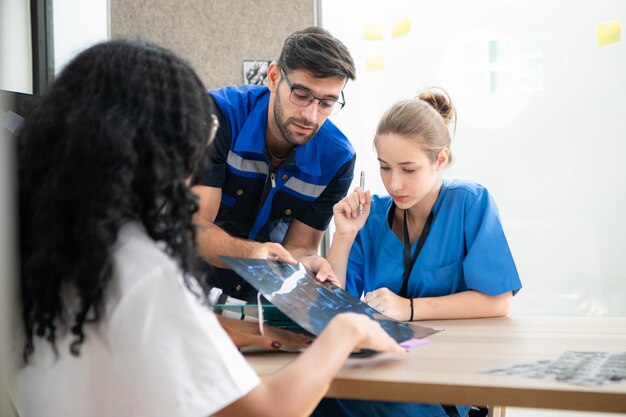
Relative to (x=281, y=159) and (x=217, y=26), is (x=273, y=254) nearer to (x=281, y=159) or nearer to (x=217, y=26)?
(x=281, y=159)

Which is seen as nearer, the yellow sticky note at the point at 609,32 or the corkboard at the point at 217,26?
the yellow sticky note at the point at 609,32

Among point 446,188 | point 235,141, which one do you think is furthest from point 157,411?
point 235,141

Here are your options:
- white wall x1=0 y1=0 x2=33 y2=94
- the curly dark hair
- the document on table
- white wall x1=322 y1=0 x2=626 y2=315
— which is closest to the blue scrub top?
the document on table

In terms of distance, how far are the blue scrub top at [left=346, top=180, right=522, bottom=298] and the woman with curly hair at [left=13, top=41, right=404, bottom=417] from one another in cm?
74

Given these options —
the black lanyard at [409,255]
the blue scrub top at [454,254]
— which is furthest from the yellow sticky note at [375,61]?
the black lanyard at [409,255]

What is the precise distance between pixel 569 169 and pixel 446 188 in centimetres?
115

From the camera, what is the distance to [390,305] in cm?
125

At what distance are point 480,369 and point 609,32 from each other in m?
2.01

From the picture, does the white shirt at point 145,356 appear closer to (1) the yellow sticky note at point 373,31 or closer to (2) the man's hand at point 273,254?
(2) the man's hand at point 273,254

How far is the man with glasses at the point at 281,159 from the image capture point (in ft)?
5.48

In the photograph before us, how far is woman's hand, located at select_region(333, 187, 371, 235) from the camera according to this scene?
1.57 metres

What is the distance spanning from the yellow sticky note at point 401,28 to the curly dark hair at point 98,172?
2065mm

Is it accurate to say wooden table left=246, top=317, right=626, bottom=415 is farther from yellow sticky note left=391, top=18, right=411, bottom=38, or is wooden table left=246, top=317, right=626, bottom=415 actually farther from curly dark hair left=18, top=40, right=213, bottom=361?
yellow sticky note left=391, top=18, right=411, bottom=38

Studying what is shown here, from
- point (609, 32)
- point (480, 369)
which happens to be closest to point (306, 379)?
point (480, 369)
